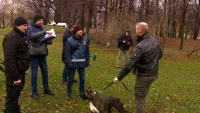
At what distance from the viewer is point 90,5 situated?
29.9 meters

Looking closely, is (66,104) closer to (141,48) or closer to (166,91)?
(141,48)

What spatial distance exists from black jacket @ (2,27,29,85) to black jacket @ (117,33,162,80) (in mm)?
2062

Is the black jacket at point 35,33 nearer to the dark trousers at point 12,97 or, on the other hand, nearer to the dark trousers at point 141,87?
the dark trousers at point 12,97

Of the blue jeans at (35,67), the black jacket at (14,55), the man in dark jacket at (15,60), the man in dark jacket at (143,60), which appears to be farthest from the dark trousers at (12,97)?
the man in dark jacket at (143,60)

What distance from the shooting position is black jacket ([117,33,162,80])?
4.59m

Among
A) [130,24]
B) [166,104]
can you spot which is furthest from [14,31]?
[130,24]

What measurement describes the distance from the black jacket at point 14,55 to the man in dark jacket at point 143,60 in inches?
81.2

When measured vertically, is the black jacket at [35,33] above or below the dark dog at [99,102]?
above

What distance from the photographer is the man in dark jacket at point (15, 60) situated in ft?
14.7

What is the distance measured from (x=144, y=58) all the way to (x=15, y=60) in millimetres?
2593

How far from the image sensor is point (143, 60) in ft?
15.4

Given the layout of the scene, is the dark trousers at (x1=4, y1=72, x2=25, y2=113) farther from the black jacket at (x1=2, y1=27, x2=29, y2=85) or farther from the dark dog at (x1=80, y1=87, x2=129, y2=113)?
the dark dog at (x1=80, y1=87, x2=129, y2=113)

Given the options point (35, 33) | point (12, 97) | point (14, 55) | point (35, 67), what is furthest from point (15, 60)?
point (35, 67)

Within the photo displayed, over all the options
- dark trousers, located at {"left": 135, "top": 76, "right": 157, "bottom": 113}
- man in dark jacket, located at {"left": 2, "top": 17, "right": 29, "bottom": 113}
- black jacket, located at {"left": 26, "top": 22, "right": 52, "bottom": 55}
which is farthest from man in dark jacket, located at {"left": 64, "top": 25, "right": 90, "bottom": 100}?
dark trousers, located at {"left": 135, "top": 76, "right": 157, "bottom": 113}
